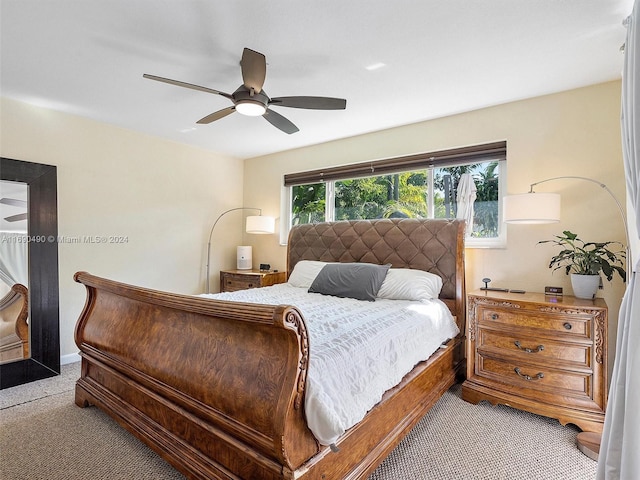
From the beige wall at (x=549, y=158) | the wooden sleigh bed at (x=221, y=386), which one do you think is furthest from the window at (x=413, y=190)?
the wooden sleigh bed at (x=221, y=386)

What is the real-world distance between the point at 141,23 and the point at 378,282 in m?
2.53

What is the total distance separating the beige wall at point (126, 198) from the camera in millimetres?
3316

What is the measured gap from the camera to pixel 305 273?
361 centimetres

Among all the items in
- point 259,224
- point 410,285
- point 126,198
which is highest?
point 126,198

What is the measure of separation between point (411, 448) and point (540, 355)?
1.14 meters

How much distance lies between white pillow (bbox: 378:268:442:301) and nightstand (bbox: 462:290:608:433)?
350 mm

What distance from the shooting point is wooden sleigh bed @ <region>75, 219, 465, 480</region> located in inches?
49.9

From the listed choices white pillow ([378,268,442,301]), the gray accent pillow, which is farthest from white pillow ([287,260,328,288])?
white pillow ([378,268,442,301])

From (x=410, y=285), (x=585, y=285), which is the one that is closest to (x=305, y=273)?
(x=410, y=285)

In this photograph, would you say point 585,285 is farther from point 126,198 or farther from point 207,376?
point 126,198

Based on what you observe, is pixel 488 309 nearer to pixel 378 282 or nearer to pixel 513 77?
pixel 378 282

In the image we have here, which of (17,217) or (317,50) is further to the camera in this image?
(17,217)

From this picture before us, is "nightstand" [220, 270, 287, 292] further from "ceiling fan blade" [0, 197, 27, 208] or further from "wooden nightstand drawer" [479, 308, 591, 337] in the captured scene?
"wooden nightstand drawer" [479, 308, 591, 337]

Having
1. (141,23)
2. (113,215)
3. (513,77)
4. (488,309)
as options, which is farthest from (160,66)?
(488,309)
